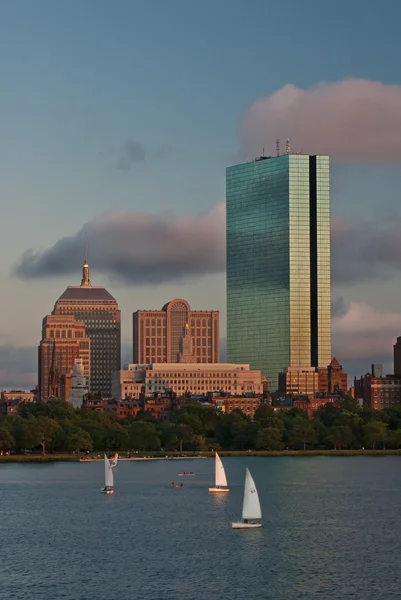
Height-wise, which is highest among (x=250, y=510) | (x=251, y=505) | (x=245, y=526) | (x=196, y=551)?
(x=251, y=505)

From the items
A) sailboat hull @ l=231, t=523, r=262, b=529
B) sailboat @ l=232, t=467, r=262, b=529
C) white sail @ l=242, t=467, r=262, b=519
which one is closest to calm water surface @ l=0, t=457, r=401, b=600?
sailboat hull @ l=231, t=523, r=262, b=529

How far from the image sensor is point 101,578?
123375 millimetres

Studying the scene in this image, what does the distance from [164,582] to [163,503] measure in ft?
227

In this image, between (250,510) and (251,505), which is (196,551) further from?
(250,510)

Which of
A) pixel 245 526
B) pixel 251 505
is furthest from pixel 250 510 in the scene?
pixel 245 526

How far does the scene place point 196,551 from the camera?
139m

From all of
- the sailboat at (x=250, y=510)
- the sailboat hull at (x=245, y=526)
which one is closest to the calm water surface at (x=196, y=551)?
the sailboat hull at (x=245, y=526)

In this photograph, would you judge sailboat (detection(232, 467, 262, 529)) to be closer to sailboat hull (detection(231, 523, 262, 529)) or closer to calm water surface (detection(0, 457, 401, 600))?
sailboat hull (detection(231, 523, 262, 529))

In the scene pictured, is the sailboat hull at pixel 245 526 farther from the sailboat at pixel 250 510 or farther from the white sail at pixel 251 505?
the white sail at pixel 251 505

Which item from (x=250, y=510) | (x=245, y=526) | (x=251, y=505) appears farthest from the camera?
(x=250, y=510)

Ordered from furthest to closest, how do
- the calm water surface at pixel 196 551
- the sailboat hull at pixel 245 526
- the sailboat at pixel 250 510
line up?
the sailboat hull at pixel 245 526
the sailboat at pixel 250 510
the calm water surface at pixel 196 551

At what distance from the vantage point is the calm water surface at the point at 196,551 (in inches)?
4653

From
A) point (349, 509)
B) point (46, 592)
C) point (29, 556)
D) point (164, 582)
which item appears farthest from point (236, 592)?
point (349, 509)

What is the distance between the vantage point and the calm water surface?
388 feet
